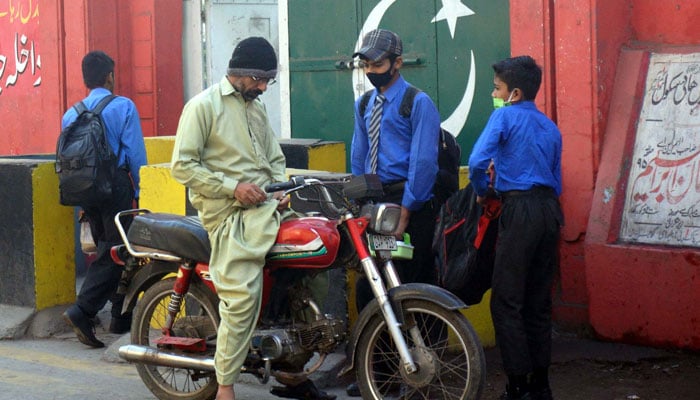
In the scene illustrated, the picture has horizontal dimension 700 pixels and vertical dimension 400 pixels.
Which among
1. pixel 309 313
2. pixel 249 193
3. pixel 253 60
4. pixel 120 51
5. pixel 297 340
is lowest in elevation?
pixel 297 340

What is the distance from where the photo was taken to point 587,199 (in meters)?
7.16

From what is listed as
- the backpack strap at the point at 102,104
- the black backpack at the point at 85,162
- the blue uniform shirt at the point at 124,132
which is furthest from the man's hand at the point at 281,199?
the backpack strap at the point at 102,104

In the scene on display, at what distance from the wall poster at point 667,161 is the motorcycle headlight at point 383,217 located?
2.30m

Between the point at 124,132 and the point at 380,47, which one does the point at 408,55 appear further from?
the point at 380,47

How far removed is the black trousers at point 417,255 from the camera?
5859mm

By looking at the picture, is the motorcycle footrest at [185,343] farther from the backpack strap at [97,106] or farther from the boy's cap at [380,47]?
the backpack strap at [97,106]

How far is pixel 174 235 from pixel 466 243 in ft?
4.81

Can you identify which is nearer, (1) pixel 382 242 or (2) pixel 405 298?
(2) pixel 405 298

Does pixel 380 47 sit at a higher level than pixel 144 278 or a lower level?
higher

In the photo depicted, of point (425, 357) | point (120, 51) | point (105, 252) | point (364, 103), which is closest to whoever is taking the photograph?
point (425, 357)

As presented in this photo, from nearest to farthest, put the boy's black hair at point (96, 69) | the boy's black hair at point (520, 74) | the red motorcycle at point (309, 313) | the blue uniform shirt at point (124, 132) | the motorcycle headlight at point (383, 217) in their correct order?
1. the red motorcycle at point (309, 313)
2. the motorcycle headlight at point (383, 217)
3. the boy's black hair at point (520, 74)
4. the blue uniform shirt at point (124, 132)
5. the boy's black hair at point (96, 69)

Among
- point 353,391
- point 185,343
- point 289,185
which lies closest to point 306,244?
point 289,185

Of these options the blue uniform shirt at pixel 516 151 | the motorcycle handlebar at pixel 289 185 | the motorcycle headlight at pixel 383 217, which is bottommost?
the motorcycle headlight at pixel 383 217

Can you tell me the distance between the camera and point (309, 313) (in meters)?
5.38
